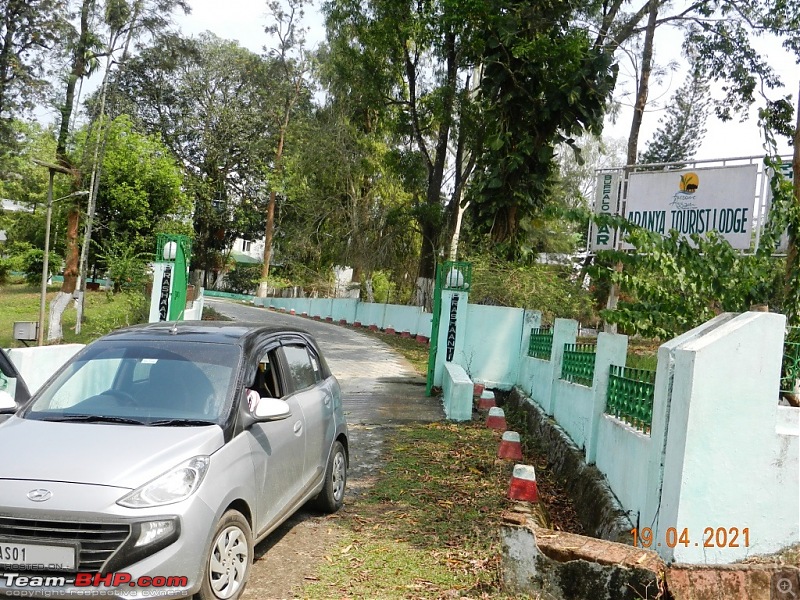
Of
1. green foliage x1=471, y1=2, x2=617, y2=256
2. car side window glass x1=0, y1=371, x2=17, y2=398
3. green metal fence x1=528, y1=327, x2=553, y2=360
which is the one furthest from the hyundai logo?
green foliage x1=471, y1=2, x2=617, y2=256

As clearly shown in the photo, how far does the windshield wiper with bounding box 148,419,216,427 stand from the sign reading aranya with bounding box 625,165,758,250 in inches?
497

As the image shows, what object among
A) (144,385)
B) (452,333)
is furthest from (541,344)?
(144,385)

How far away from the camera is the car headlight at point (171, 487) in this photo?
398cm

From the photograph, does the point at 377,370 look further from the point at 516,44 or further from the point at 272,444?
the point at 272,444

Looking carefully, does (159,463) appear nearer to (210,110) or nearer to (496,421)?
(496,421)

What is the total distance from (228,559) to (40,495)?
1129 millimetres

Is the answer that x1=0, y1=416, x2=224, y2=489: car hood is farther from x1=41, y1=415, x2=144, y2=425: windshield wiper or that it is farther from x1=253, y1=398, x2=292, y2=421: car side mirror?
x1=253, y1=398, x2=292, y2=421: car side mirror

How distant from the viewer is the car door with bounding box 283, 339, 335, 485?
6.04 m

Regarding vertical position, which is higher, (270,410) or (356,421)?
(270,410)

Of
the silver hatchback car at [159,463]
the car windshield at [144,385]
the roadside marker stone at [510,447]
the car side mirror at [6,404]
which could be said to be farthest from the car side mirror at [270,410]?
the roadside marker stone at [510,447]

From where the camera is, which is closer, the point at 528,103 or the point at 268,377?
the point at 268,377

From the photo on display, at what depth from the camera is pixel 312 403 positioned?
6.24 metres

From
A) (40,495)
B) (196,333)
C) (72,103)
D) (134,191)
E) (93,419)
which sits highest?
(72,103)

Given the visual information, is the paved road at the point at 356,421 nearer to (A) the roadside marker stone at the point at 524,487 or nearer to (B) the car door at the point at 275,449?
(B) the car door at the point at 275,449
